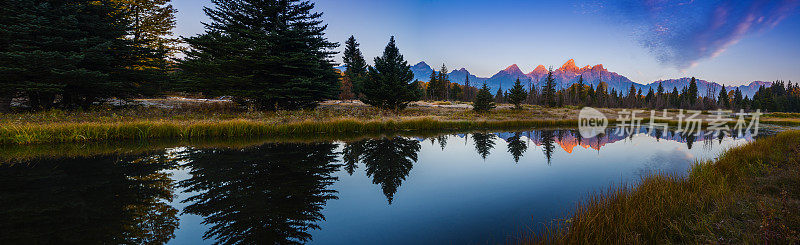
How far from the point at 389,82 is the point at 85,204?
2229 cm

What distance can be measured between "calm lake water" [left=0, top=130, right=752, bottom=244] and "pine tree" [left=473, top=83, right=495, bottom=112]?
24662 millimetres

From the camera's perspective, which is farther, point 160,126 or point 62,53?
point 62,53

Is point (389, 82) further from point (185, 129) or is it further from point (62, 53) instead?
point (62, 53)

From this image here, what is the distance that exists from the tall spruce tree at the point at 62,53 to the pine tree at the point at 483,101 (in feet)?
104

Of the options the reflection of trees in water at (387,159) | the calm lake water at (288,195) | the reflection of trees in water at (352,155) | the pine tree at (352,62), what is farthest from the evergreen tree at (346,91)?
the calm lake water at (288,195)

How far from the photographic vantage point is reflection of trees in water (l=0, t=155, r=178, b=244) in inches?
137

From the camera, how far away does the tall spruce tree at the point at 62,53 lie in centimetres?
1294

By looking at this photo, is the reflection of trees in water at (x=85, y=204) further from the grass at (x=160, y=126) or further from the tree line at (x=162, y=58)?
the tree line at (x=162, y=58)

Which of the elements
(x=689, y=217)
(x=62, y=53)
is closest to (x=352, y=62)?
(x=62, y=53)

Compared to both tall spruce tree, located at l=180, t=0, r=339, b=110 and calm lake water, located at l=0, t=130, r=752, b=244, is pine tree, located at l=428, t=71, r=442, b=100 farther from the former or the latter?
calm lake water, located at l=0, t=130, r=752, b=244

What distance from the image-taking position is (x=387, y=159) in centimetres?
909

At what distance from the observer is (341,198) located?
212 inches

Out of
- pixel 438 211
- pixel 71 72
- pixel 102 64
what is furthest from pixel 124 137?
pixel 438 211

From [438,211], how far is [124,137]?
1422 cm
